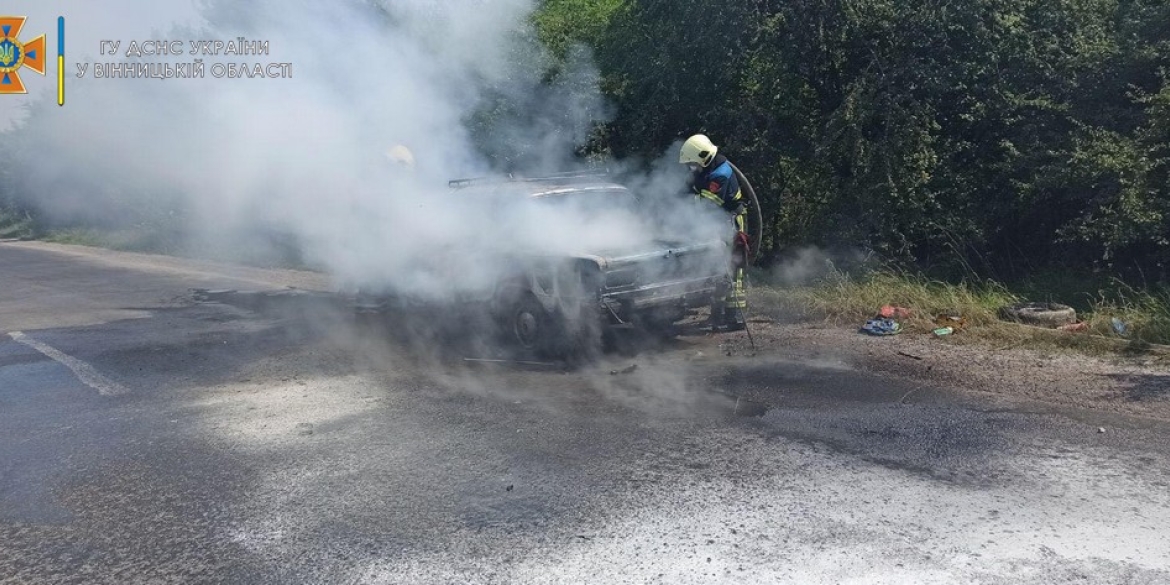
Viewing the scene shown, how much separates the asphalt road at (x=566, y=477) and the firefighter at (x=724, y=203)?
0.56m

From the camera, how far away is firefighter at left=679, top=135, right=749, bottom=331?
345 inches

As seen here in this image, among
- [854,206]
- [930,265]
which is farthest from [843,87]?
[930,265]

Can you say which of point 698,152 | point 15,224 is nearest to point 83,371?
point 698,152

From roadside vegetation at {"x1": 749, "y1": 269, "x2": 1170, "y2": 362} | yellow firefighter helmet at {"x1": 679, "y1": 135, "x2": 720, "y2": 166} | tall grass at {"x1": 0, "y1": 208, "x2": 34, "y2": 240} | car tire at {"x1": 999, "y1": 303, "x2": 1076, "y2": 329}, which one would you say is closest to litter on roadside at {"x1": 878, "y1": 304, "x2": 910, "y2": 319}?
roadside vegetation at {"x1": 749, "y1": 269, "x2": 1170, "y2": 362}

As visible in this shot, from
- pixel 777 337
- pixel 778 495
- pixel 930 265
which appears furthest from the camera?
pixel 930 265

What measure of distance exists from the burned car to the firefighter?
135 mm

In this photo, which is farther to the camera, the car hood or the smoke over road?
the smoke over road

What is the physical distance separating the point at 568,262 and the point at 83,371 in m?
4.59

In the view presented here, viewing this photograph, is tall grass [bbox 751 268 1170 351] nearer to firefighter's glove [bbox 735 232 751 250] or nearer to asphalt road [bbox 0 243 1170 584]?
firefighter's glove [bbox 735 232 751 250]

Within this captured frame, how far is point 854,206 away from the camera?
35.5 feet

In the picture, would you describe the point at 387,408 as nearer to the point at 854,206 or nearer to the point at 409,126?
the point at 409,126

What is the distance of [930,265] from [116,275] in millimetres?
13774

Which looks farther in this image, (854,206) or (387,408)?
(854,206)

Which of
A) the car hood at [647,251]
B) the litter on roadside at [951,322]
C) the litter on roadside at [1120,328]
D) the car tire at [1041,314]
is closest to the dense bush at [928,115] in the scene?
the car tire at [1041,314]
